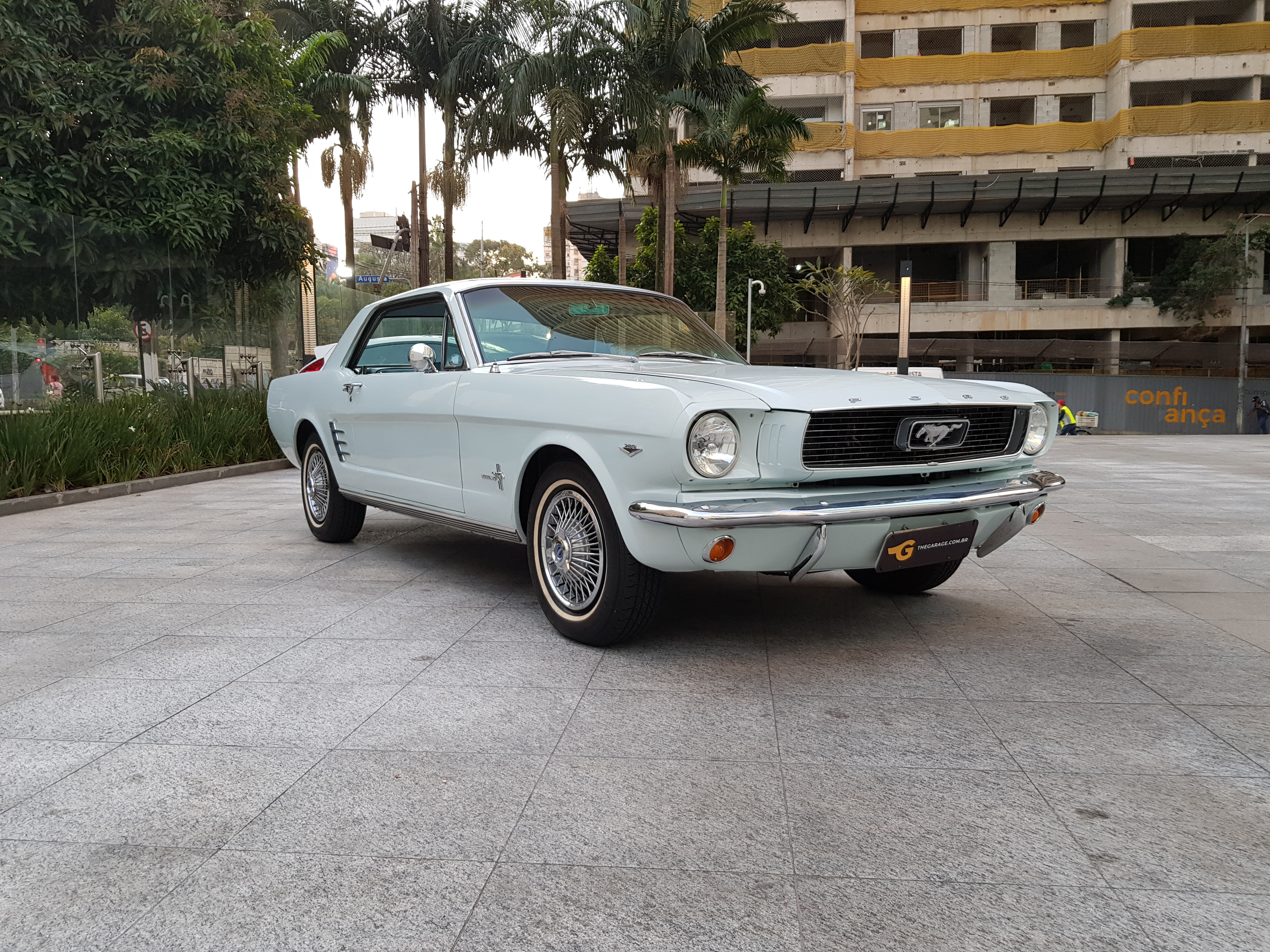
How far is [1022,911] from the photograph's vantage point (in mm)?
2084

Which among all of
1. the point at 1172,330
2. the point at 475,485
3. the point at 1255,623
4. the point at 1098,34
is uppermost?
the point at 1098,34

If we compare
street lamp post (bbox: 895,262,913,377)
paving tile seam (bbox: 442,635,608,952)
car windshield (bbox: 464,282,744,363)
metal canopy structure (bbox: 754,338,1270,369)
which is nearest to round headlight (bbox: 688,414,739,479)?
paving tile seam (bbox: 442,635,608,952)

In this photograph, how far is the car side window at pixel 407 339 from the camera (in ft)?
16.7

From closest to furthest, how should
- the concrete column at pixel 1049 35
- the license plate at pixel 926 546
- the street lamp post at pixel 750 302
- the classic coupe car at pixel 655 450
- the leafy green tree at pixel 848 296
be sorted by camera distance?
the classic coupe car at pixel 655 450
the license plate at pixel 926 546
the street lamp post at pixel 750 302
the leafy green tree at pixel 848 296
the concrete column at pixel 1049 35

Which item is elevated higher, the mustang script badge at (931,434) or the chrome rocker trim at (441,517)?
the mustang script badge at (931,434)

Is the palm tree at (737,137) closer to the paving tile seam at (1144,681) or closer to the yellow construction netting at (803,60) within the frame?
the paving tile seam at (1144,681)

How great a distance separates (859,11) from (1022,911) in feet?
172

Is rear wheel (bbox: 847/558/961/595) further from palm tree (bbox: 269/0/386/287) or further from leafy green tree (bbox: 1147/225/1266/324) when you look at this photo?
leafy green tree (bbox: 1147/225/1266/324)

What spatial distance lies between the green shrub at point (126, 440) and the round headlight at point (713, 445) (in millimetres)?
7833

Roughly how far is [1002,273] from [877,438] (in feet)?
151

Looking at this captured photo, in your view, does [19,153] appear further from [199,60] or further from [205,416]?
[205,416]

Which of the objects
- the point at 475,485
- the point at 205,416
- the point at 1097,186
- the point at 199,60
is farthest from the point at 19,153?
the point at 1097,186

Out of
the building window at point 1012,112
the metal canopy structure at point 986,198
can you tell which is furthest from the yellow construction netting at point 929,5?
the metal canopy structure at point 986,198

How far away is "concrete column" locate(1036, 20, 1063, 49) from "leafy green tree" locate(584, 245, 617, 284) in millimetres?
23450
